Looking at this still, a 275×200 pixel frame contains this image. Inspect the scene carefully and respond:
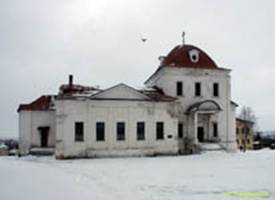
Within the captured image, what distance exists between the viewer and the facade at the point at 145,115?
89.4ft

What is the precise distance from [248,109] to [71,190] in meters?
80.6

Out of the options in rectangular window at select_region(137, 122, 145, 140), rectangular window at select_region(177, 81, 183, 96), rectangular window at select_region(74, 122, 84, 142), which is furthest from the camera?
rectangular window at select_region(177, 81, 183, 96)

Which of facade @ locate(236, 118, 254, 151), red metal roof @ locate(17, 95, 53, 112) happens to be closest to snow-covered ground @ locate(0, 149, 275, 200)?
red metal roof @ locate(17, 95, 53, 112)

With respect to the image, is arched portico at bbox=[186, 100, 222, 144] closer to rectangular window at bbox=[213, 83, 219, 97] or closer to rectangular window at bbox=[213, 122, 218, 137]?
rectangular window at bbox=[213, 122, 218, 137]

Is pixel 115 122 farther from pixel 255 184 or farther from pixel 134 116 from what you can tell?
pixel 255 184

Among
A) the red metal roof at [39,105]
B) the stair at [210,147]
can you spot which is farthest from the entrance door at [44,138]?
the stair at [210,147]

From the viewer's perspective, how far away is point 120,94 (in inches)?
1118

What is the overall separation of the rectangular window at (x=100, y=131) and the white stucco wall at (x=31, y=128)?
6.20 m

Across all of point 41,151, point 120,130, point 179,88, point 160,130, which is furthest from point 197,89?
point 41,151

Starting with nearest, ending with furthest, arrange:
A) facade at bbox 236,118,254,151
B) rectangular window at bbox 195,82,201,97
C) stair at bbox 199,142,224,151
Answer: stair at bbox 199,142,224,151 → rectangular window at bbox 195,82,201,97 → facade at bbox 236,118,254,151

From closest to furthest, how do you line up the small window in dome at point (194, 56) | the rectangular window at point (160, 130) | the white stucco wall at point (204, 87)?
1. the rectangular window at point (160, 130)
2. the white stucco wall at point (204, 87)
3. the small window in dome at point (194, 56)

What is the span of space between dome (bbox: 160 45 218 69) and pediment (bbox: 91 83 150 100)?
599 centimetres

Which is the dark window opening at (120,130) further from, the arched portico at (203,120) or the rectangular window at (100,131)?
the arched portico at (203,120)

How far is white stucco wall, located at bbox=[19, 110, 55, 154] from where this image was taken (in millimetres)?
31234
